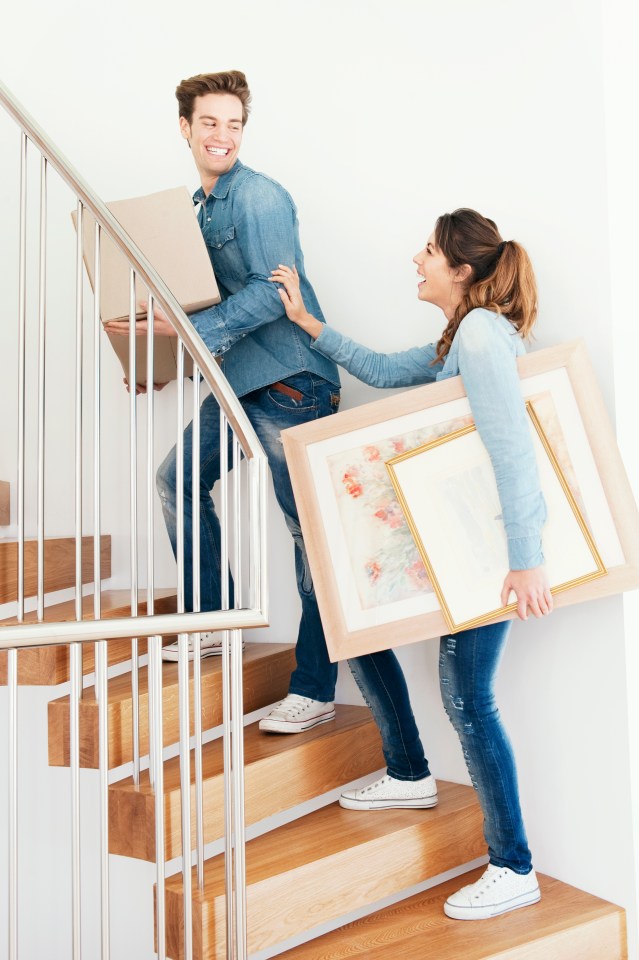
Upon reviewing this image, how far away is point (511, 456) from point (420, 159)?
104 centimetres

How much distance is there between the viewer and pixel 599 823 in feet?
6.38

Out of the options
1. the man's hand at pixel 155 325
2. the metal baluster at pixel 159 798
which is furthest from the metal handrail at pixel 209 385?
the man's hand at pixel 155 325

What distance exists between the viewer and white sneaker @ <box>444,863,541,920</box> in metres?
1.79

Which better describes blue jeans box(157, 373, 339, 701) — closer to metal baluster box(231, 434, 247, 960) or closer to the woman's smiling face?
the woman's smiling face

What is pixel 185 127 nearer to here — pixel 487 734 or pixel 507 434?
pixel 507 434

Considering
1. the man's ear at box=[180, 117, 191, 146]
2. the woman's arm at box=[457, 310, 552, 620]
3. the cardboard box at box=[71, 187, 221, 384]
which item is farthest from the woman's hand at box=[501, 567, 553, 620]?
the man's ear at box=[180, 117, 191, 146]

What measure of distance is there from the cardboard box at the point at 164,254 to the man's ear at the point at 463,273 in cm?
58

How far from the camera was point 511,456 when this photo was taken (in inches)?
68.1

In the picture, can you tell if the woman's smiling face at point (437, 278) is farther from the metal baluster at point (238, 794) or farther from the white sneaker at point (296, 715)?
the white sneaker at point (296, 715)

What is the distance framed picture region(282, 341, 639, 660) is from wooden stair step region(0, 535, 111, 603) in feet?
2.27

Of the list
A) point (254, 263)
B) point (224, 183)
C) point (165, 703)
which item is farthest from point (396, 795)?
point (224, 183)

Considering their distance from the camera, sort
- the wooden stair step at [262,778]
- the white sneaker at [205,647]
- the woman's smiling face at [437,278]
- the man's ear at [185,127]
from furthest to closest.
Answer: the white sneaker at [205,647] → the man's ear at [185,127] → the woman's smiling face at [437,278] → the wooden stair step at [262,778]

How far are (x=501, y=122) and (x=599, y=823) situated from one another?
5.64 feet

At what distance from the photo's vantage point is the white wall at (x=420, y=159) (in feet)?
6.49
